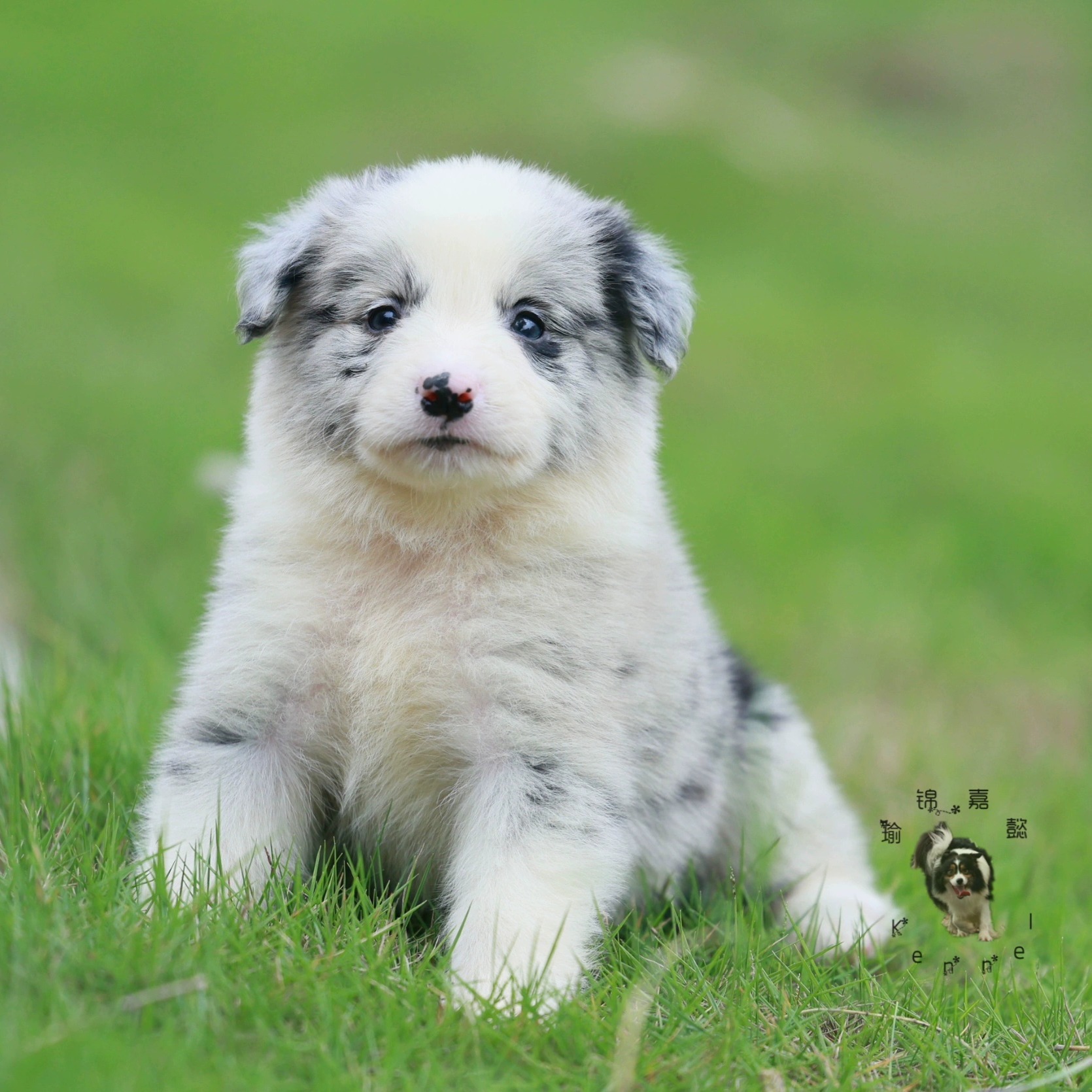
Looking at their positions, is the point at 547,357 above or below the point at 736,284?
below

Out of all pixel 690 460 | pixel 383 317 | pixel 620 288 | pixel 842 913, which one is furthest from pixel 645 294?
pixel 690 460

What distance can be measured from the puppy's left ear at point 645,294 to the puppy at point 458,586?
0.01m

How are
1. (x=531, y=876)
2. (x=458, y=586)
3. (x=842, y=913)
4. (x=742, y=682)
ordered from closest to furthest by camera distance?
(x=531, y=876), (x=458, y=586), (x=842, y=913), (x=742, y=682)

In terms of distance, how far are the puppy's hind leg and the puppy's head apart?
139 cm

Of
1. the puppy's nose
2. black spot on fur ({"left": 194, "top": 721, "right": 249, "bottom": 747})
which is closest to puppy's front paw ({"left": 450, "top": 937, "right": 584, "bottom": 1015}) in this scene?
black spot on fur ({"left": 194, "top": 721, "right": 249, "bottom": 747})

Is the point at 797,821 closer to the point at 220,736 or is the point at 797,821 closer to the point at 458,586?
the point at 458,586

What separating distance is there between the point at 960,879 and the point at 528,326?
2.29 m

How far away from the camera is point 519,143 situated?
1652cm

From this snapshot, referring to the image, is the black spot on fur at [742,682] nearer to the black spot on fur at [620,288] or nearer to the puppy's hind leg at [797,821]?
the puppy's hind leg at [797,821]

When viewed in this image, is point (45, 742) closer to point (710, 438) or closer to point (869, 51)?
point (710, 438)

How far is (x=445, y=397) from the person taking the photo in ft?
10.9

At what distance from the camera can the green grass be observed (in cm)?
306

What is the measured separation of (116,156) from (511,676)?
13618 mm

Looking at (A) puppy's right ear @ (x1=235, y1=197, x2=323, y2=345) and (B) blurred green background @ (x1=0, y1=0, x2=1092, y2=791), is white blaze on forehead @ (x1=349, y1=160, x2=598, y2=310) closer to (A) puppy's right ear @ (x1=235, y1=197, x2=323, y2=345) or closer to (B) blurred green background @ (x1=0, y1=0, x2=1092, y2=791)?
(A) puppy's right ear @ (x1=235, y1=197, x2=323, y2=345)
